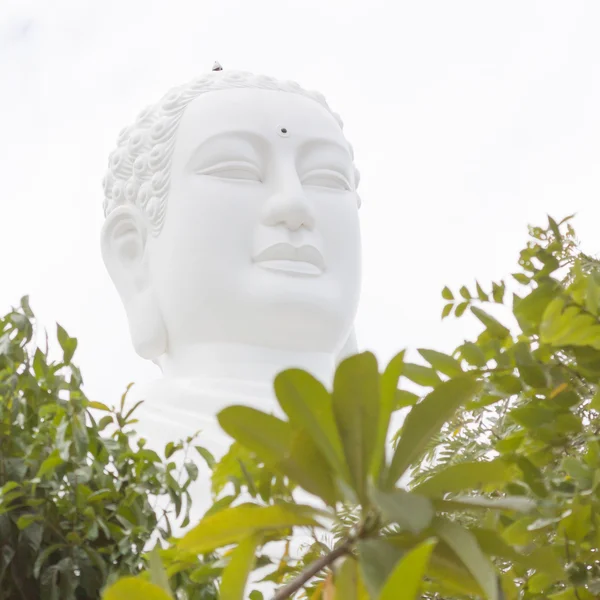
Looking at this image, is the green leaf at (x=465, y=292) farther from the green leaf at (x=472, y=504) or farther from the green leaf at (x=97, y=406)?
the green leaf at (x=97, y=406)

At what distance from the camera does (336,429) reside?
41 centimetres

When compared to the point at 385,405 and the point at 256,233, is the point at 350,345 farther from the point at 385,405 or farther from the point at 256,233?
the point at 385,405

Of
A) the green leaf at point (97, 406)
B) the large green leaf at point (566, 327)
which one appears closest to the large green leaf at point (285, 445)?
the large green leaf at point (566, 327)

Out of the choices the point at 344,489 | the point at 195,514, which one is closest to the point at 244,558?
the point at 344,489

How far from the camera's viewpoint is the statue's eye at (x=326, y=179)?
9.65 ft

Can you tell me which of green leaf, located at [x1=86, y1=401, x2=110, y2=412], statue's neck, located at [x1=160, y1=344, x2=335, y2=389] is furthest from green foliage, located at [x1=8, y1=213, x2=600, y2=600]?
statue's neck, located at [x1=160, y1=344, x2=335, y2=389]

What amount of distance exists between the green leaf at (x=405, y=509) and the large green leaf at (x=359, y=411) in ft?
0.07

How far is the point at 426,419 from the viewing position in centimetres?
42

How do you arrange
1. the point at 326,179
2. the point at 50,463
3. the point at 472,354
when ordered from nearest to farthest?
the point at 472,354
the point at 50,463
the point at 326,179

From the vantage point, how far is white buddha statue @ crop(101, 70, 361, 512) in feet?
8.93

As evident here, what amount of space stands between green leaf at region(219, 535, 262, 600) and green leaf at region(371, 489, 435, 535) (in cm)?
8

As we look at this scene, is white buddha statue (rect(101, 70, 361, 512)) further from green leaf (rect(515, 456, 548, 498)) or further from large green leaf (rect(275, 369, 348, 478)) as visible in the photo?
large green leaf (rect(275, 369, 348, 478))

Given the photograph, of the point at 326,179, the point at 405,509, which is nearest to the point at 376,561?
the point at 405,509

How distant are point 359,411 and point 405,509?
0.17ft
